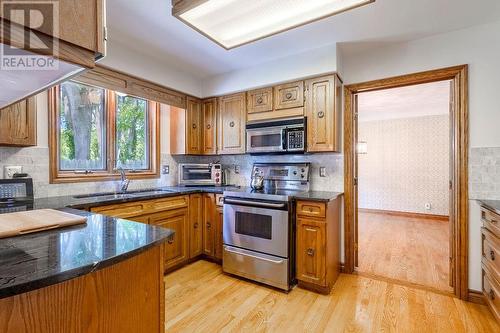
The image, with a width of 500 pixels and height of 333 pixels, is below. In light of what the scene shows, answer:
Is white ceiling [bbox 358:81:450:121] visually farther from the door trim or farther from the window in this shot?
the window

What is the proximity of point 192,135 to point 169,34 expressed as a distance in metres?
1.34

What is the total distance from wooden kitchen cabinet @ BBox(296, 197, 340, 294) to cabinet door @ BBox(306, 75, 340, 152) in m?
0.62

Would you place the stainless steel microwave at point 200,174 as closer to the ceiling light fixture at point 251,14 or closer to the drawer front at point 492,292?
the ceiling light fixture at point 251,14

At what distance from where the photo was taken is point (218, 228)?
294cm

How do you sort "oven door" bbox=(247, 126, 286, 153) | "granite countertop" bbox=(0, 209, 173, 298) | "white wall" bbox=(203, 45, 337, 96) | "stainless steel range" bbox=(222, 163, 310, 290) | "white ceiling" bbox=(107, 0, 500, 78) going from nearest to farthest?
1. "granite countertop" bbox=(0, 209, 173, 298)
2. "white ceiling" bbox=(107, 0, 500, 78)
3. "stainless steel range" bbox=(222, 163, 310, 290)
4. "white wall" bbox=(203, 45, 337, 96)
5. "oven door" bbox=(247, 126, 286, 153)

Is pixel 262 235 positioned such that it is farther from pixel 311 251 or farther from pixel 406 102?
pixel 406 102

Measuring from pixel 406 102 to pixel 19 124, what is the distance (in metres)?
5.60

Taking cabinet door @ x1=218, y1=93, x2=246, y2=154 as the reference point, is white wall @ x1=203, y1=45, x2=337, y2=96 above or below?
above

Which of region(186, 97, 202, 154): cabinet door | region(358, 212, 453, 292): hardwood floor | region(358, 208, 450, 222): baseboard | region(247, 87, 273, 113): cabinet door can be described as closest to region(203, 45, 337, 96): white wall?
region(247, 87, 273, 113): cabinet door

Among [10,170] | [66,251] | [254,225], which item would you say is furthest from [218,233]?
[66,251]

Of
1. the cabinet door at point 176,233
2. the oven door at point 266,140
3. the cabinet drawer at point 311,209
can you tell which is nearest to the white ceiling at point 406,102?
the oven door at point 266,140

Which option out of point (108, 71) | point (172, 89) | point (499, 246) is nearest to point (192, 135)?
point (172, 89)

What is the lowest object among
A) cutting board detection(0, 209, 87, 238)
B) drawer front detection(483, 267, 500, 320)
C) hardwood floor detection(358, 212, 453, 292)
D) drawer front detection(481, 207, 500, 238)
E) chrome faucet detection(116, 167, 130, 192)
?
hardwood floor detection(358, 212, 453, 292)

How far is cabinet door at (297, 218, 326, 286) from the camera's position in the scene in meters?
2.28
